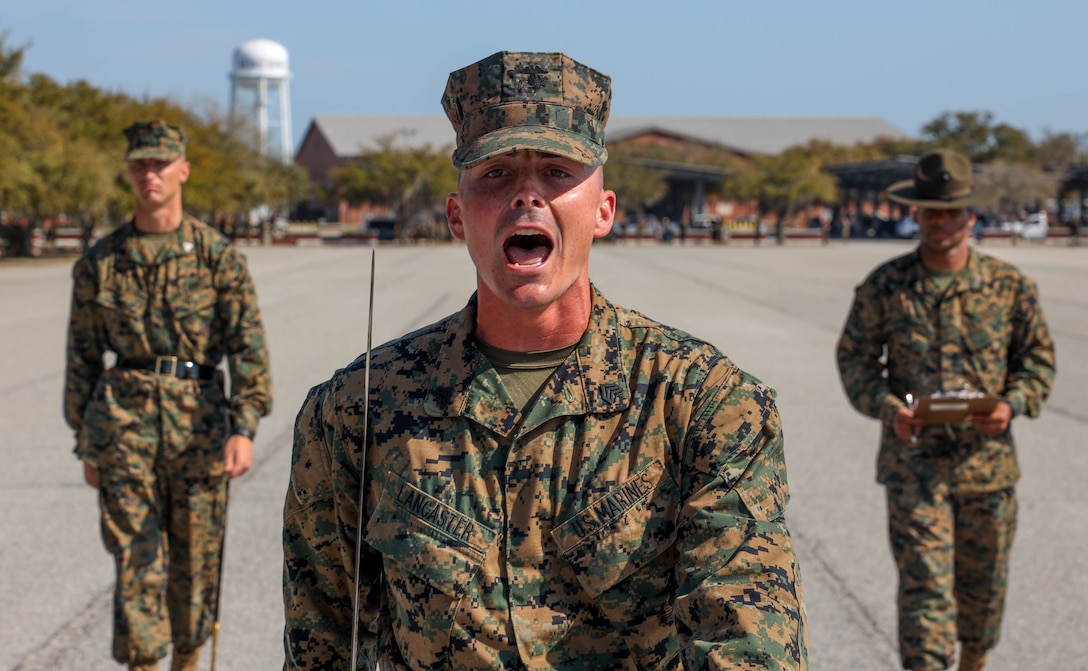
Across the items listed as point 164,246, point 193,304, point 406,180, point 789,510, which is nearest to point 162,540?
point 193,304

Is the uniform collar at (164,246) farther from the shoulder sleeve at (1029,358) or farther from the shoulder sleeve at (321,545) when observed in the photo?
the shoulder sleeve at (1029,358)

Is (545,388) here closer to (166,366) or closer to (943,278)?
(166,366)

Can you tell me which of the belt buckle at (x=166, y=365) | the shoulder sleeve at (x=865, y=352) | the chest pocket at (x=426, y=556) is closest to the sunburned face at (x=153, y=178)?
the belt buckle at (x=166, y=365)

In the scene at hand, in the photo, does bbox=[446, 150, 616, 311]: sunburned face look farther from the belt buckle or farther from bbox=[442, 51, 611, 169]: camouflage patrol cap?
the belt buckle

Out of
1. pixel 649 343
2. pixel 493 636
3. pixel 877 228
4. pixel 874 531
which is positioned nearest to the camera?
pixel 493 636

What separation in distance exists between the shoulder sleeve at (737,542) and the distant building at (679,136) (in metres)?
83.6

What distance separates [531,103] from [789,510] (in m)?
6.20

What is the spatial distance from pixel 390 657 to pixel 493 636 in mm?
220

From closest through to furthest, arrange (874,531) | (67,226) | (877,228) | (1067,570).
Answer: (1067,570)
(874,531)
(67,226)
(877,228)

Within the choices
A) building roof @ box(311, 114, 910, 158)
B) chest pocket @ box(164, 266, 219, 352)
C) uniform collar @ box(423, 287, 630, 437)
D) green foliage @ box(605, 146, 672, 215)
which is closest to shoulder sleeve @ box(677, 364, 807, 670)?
uniform collar @ box(423, 287, 630, 437)

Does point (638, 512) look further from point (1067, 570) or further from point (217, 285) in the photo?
point (1067, 570)

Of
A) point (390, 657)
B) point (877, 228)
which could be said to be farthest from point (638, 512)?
point (877, 228)

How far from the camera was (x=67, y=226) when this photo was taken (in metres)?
64.6

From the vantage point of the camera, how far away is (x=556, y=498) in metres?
2.08
